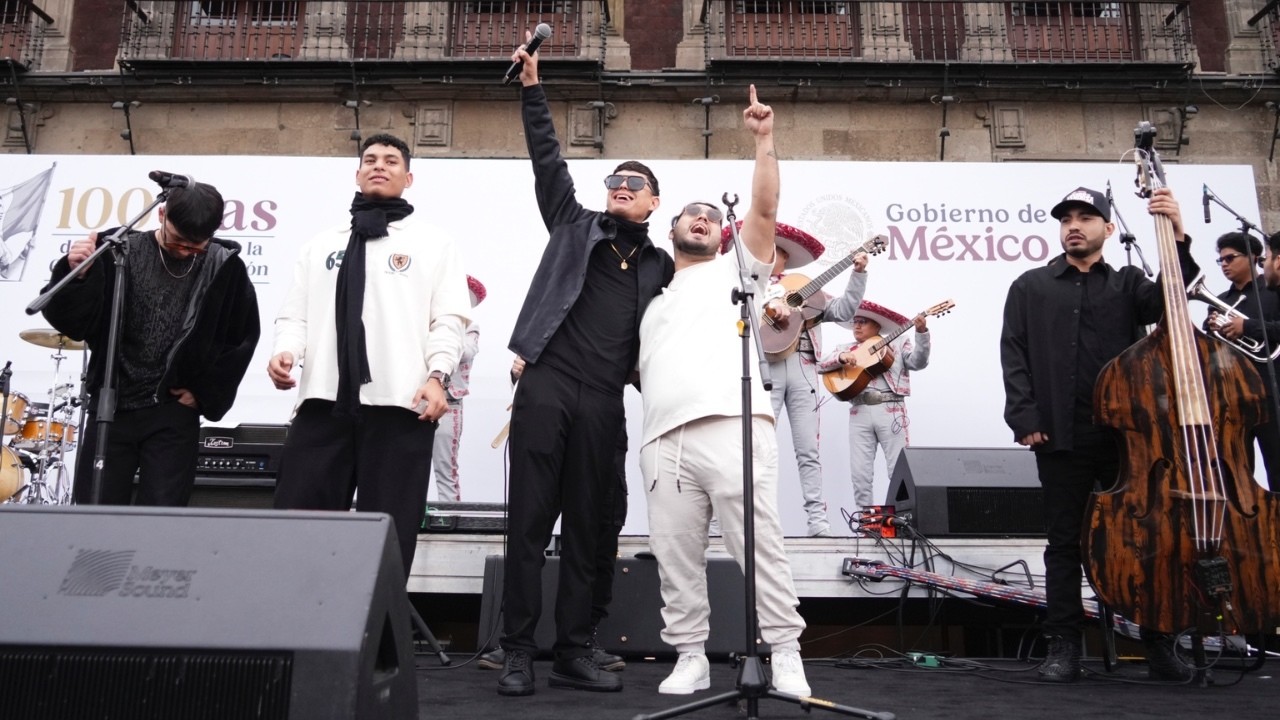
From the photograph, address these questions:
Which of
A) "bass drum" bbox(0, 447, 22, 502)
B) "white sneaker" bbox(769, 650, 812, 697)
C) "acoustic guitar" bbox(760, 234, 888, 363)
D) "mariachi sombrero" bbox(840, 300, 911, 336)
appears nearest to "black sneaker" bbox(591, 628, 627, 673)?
"white sneaker" bbox(769, 650, 812, 697)

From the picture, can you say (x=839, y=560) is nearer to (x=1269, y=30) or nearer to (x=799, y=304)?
(x=799, y=304)

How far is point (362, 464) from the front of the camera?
2.88 metres

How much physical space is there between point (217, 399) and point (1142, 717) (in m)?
2.88

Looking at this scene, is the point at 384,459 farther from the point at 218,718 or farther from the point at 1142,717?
the point at 1142,717

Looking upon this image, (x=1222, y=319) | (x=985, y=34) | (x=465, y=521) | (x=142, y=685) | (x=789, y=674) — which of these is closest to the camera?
(x=142, y=685)

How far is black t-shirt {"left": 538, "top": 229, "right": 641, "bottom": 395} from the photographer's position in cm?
311

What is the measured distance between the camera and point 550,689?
294 cm

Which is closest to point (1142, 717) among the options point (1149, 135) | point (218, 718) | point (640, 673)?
point (640, 673)

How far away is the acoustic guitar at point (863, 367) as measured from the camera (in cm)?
668

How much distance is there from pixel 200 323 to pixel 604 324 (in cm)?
131

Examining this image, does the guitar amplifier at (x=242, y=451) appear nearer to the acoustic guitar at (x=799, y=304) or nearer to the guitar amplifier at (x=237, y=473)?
the guitar amplifier at (x=237, y=473)

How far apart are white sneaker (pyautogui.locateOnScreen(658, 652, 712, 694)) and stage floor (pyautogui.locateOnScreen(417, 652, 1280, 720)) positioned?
0.12 feet

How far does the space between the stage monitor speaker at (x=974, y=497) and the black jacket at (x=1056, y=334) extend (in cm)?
124

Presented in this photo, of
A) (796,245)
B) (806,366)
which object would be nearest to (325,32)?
(806,366)
